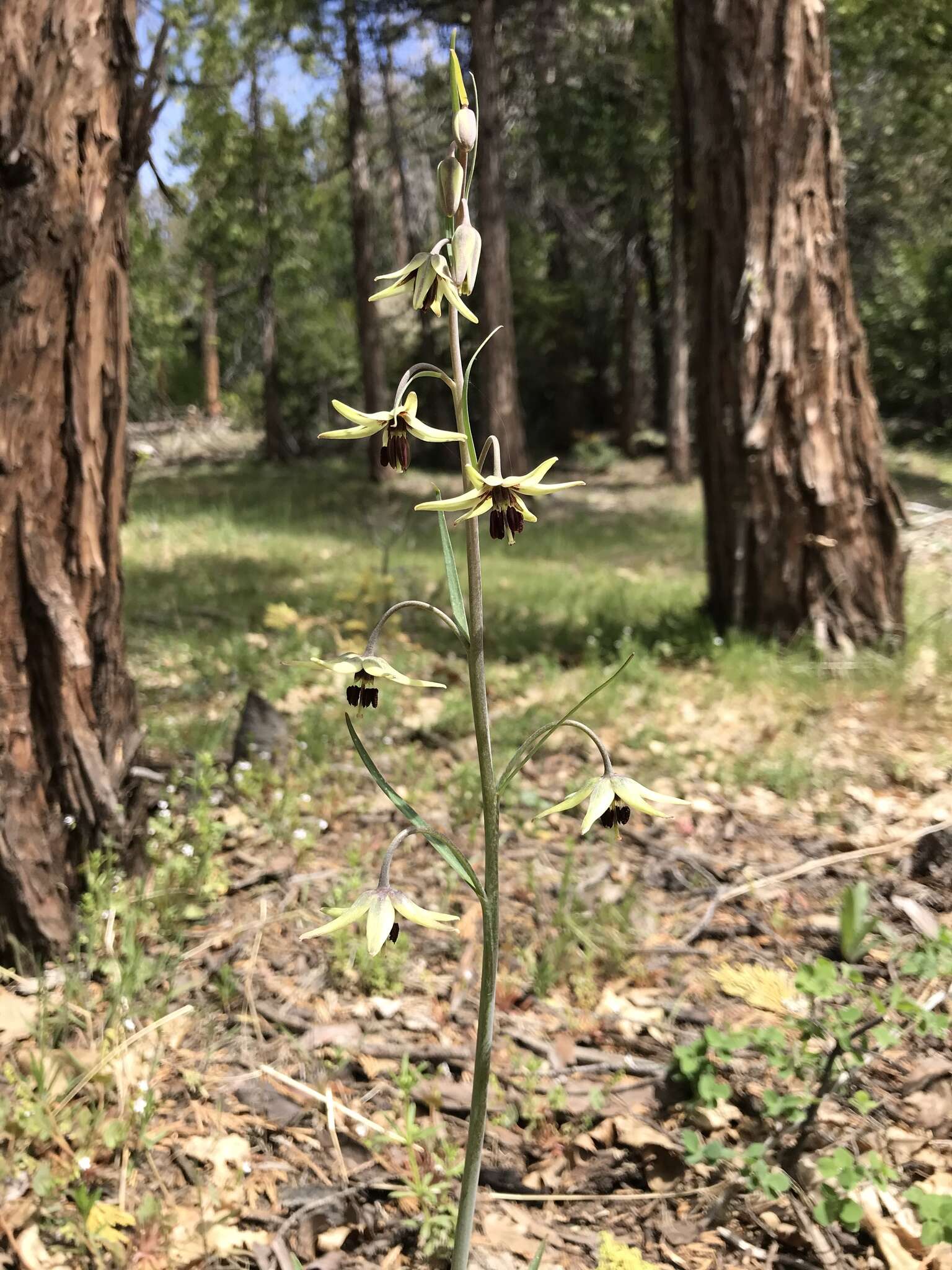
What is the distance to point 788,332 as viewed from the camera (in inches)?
184

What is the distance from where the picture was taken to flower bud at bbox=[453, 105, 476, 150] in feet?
4.58

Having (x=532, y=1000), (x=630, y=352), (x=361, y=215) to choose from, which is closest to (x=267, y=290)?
(x=361, y=215)

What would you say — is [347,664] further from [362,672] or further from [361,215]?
[361,215]

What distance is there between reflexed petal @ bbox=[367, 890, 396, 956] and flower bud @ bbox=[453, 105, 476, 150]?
46.0 inches

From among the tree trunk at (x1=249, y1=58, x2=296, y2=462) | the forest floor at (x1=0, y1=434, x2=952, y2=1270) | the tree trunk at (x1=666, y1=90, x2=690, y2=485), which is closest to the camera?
the forest floor at (x1=0, y1=434, x2=952, y2=1270)

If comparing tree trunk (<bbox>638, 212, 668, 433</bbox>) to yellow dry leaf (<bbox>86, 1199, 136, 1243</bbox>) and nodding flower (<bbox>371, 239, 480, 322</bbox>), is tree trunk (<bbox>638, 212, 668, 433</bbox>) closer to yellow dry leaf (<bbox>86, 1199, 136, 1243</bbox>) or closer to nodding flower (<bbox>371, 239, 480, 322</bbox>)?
nodding flower (<bbox>371, 239, 480, 322</bbox>)

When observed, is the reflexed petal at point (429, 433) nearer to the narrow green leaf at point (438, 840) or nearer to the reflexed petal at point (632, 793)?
the narrow green leaf at point (438, 840)

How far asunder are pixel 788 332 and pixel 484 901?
4.11 m

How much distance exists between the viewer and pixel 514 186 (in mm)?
16109

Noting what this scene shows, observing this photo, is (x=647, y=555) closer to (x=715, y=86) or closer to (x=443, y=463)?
(x=715, y=86)

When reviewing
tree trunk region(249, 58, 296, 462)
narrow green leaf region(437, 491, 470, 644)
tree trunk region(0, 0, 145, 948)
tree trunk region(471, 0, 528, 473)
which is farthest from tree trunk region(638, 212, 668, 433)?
narrow green leaf region(437, 491, 470, 644)

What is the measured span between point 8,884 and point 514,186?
1622cm

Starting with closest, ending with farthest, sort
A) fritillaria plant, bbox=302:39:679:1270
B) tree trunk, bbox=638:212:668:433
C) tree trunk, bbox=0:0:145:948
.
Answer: fritillaria plant, bbox=302:39:679:1270, tree trunk, bbox=0:0:145:948, tree trunk, bbox=638:212:668:433

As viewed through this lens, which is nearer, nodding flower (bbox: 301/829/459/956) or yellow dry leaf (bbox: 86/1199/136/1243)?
nodding flower (bbox: 301/829/459/956)
